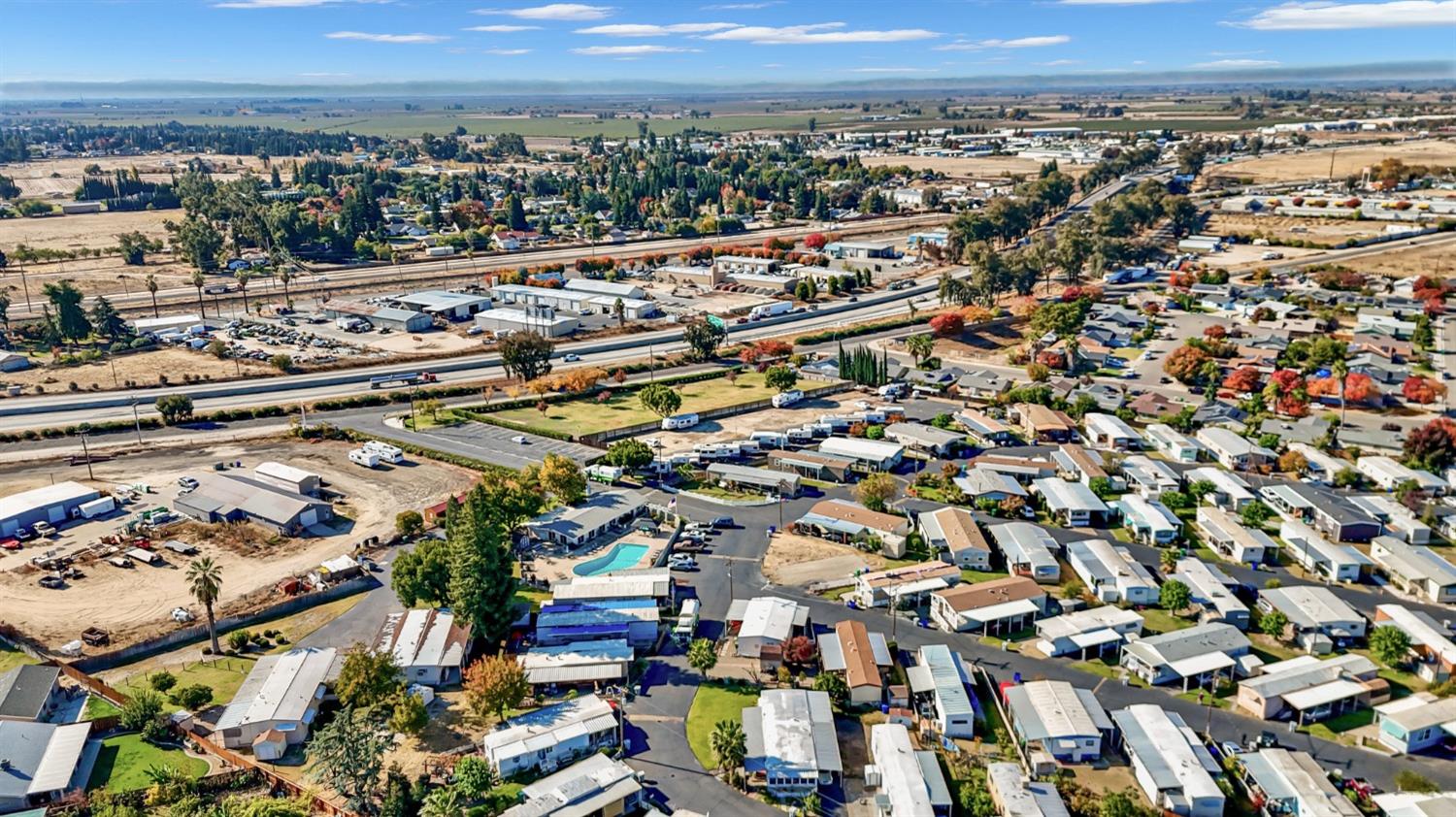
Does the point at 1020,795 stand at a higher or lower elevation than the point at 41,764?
lower

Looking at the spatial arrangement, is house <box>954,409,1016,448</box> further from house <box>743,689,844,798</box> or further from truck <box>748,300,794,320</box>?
truck <box>748,300,794,320</box>

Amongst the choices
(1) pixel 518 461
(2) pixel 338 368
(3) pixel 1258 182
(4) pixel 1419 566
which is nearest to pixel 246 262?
(2) pixel 338 368

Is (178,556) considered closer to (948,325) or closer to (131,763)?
(131,763)

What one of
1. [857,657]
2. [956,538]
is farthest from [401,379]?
[857,657]

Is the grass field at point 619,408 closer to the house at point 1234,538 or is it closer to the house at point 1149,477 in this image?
the house at point 1149,477

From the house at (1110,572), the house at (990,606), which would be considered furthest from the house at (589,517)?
the house at (1110,572)

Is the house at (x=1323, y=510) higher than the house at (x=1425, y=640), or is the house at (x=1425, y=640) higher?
the house at (x=1323, y=510)

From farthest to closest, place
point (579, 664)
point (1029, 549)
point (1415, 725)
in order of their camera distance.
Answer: point (1029, 549)
point (579, 664)
point (1415, 725)
